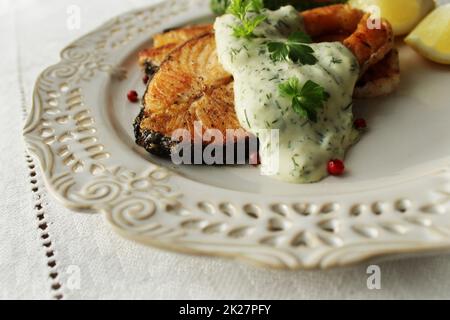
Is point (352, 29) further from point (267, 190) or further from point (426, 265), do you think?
point (426, 265)

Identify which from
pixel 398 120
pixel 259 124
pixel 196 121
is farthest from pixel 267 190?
pixel 398 120

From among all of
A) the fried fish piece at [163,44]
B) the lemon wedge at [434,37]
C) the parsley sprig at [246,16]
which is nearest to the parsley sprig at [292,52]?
the parsley sprig at [246,16]

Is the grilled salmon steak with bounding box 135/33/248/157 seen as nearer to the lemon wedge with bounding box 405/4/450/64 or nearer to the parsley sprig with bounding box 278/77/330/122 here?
the parsley sprig with bounding box 278/77/330/122

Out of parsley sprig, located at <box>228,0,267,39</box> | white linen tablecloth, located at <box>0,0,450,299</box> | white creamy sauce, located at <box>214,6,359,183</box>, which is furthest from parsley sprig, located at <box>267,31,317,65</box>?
white linen tablecloth, located at <box>0,0,450,299</box>

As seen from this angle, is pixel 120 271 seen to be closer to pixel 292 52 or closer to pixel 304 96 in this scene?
pixel 304 96

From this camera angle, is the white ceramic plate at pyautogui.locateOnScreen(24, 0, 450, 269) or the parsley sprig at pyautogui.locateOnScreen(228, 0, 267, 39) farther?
the parsley sprig at pyautogui.locateOnScreen(228, 0, 267, 39)

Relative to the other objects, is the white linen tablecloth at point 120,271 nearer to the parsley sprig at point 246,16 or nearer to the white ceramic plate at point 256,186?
the white ceramic plate at point 256,186
